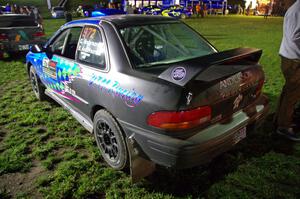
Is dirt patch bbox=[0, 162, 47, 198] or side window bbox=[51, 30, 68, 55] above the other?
side window bbox=[51, 30, 68, 55]

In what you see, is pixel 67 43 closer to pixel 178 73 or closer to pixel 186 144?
pixel 178 73

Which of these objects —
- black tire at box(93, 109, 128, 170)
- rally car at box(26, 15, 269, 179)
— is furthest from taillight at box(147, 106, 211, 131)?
black tire at box(93, 109, 128, 170)

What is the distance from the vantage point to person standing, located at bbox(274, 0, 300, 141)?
3072 mm

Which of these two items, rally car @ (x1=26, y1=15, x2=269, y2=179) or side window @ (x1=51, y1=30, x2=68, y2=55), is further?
side window @ (x1=51, y1=30, x2=68, y2=55)

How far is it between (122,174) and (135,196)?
1.31 feet

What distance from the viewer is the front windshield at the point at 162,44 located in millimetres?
2672

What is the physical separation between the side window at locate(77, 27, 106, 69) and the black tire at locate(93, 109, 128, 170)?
22.2 inches

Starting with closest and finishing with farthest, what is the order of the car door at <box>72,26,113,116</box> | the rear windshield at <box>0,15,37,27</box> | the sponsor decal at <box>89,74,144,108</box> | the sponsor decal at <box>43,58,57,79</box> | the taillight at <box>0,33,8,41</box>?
the sponsor decal at <box>89,74,144,108</box> → the car door at <box>72,26,113,116</box> → the sponsor decal at <box>43,58,57,79</box> → the taillight at <box>0,33,8,41</box> → the rear windshield at <box>0,15,37,27</box>

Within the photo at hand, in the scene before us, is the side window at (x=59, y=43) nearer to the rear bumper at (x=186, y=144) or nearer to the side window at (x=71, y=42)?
the side window at (x=71, y=42)

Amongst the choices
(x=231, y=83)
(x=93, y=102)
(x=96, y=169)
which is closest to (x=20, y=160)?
(x=96, y=169)

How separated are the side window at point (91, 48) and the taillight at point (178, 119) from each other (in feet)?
3.04

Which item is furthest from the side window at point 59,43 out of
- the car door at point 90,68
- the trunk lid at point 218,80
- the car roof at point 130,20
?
the trunk lid at point 218,80

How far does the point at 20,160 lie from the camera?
305cm

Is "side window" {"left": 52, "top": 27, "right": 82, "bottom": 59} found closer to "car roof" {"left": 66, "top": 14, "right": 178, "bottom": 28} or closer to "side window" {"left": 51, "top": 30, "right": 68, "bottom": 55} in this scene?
"side window" {"left": 51, "top": 30, "right": 68, "bottom": 55}
